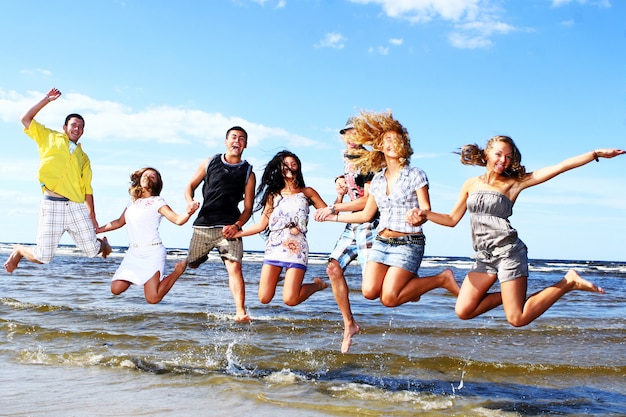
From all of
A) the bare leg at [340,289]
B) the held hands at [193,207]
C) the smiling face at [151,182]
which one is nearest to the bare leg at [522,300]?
the bare leg at [340,289]

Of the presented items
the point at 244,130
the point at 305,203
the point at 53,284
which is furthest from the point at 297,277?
the point at 53,284

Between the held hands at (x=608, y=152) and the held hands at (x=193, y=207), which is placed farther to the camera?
the held hands at (x=193, y=207)

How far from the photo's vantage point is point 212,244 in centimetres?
770

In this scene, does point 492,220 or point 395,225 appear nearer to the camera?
point 492,220

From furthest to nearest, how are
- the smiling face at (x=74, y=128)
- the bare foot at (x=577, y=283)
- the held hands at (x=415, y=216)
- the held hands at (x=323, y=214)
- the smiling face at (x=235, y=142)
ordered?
the smiling face at (x=74, y=128) < the smiling face at (x=235, y=142) < the held hands at (x=323, y=214) < the held hands at (x=415, y=216) < the bare foot at (x=577, y=283)

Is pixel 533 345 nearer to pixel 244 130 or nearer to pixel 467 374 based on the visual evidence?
pixel 467 374

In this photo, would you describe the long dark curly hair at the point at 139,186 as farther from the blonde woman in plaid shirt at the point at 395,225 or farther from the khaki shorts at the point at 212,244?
the blonde woman in plaid shirt at the point at 395,225

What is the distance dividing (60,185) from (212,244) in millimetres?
2026

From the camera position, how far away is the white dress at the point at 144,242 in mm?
7566

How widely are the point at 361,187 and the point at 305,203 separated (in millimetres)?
722

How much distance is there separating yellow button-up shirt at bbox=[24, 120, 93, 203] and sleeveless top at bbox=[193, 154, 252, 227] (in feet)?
5.36

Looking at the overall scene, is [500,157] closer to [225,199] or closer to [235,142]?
[235,142]

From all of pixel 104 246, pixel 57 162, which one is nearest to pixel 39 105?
pixel 57 162

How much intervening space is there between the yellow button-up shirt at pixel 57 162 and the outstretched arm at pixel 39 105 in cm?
6
